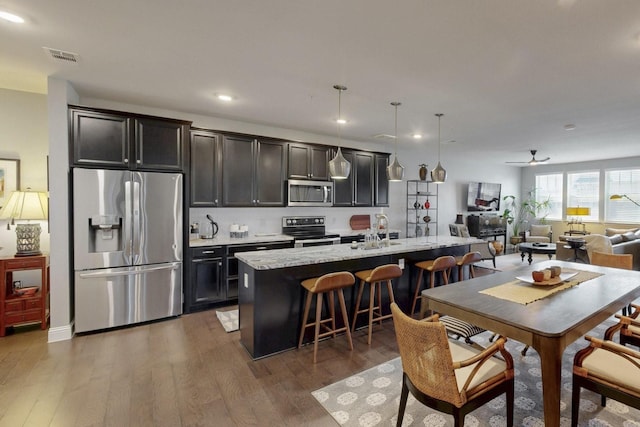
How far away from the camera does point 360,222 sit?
635cm

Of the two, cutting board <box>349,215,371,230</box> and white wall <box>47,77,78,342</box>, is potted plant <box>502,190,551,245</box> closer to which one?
cutting board <box>349,215,371,230</box>

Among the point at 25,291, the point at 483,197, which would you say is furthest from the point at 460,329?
the point at 483,197

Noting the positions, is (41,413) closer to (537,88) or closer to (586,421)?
(586,421)

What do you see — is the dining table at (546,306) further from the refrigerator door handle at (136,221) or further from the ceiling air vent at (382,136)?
the ceiling air vent at (382,136)

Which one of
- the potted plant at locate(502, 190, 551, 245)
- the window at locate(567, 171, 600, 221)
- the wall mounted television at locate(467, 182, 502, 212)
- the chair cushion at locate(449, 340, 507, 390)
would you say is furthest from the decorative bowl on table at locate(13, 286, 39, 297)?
the window at locate(567, 171, 600, 221)

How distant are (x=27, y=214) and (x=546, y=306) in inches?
195

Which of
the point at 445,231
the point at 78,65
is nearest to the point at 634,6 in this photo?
the point at 78,65

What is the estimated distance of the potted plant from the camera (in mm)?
9609

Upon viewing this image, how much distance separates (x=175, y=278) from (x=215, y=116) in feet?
7.86

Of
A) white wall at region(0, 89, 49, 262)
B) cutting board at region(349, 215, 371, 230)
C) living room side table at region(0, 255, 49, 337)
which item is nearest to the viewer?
living room side table at region(0, 255, 49, 337)

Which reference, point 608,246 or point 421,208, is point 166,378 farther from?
point 608,246

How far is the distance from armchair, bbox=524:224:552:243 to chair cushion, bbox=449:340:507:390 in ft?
28.0

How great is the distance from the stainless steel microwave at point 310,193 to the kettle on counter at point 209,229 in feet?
3.98

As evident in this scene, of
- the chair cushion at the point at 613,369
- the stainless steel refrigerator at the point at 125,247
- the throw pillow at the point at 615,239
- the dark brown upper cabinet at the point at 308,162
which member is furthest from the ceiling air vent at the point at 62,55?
the throw pillow at the point at 615,239
